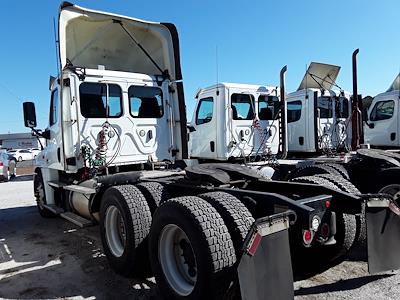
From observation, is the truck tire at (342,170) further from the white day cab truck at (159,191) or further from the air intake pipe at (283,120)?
the air intake pipe at (283,120)

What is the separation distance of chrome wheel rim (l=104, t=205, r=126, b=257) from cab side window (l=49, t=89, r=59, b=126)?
9.52 feet

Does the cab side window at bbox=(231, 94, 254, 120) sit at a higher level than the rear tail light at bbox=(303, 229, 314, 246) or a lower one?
higher

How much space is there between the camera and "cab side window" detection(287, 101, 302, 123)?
1049 cm

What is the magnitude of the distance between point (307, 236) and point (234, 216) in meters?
0.60

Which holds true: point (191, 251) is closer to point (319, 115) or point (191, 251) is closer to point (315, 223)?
point (315, 223)

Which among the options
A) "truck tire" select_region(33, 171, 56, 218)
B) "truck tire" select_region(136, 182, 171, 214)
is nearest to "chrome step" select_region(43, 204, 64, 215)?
"truck tire" select_region(33, 171, 56, 218)

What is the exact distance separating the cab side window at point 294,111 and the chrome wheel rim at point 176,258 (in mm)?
7925

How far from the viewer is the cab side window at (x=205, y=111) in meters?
9.20

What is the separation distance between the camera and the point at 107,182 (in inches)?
198

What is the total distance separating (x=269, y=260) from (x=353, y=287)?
161cm

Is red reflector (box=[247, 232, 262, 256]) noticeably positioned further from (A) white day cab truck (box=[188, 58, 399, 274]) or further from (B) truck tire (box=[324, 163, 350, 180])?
(A) white day cab truck (box=[188, 58, 399, 274])

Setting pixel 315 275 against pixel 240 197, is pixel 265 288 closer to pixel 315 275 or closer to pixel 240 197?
pixel 240 197

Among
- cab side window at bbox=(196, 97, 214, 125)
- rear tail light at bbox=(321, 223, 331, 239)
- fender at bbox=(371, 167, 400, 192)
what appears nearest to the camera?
rear tail light at bbox=(321, 223, 331, 239)

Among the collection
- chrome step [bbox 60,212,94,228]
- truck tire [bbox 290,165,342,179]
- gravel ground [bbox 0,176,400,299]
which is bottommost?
gravel ground [bbox 0,176,400,299]
